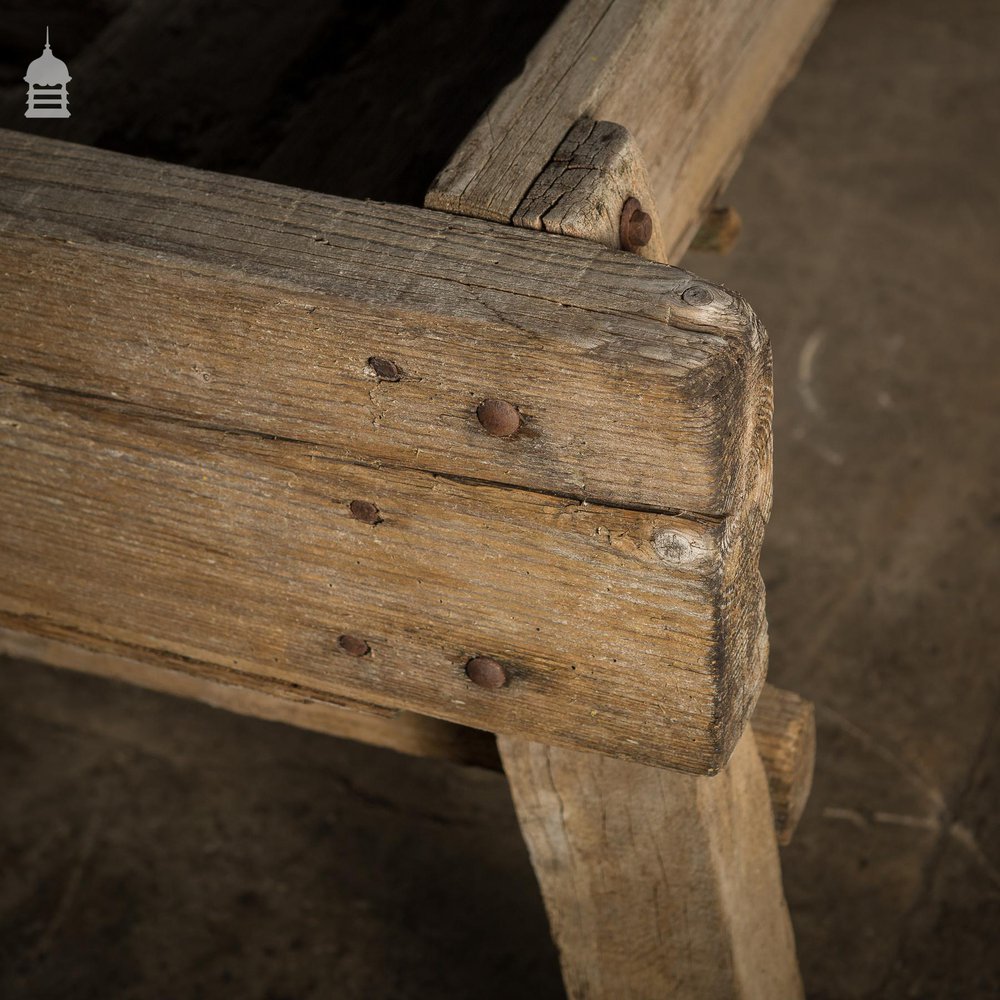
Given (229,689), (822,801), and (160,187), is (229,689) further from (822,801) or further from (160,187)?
(822,801)

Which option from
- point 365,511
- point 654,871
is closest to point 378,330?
point 365,511

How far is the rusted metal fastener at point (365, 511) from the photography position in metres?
1.05

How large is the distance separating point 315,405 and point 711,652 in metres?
0.35

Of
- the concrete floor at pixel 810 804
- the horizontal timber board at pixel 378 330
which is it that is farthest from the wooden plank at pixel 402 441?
the concrete floor at pixel 810 804

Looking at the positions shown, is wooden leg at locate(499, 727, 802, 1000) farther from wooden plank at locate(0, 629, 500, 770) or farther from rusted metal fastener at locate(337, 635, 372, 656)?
rusted metal fastener at locate(337, 635, 372, 656)

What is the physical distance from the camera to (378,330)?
37.0 inches

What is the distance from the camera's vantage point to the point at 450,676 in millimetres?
1145

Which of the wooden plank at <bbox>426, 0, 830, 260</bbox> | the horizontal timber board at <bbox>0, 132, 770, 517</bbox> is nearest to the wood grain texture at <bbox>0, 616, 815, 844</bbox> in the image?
the horizontal timber board at <bbox>0, 132, 770, 517</bbox>

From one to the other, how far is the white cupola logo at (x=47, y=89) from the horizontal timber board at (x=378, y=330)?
0.52 meters

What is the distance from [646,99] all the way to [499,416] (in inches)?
16.4

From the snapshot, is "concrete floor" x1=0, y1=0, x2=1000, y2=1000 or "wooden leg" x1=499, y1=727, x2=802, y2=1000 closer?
"wooden leg" x1=499, y1=727, x2=802, y2=1000

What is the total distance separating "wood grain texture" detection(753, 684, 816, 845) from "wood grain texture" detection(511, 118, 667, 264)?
65 cm

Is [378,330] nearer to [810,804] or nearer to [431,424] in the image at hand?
[431,424]

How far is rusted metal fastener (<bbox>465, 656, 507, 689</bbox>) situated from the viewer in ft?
3.65
